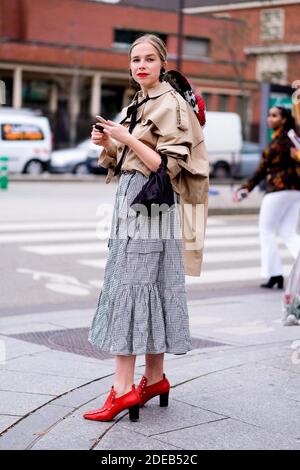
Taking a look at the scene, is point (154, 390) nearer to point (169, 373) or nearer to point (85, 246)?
point (169, 373)

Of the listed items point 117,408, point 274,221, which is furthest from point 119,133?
point 274,221

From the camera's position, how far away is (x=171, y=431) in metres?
4.42

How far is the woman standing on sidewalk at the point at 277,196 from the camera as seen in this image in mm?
9344

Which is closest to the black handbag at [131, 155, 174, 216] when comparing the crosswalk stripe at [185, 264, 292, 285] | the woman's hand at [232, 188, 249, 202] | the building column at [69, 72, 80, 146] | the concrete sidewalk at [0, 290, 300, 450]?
the concrete sidewalk at [0, 290, 300, 450]

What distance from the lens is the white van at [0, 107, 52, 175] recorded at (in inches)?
1193

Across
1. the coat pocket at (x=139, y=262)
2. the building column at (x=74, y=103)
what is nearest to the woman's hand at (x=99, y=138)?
the coat pocket at (x=139, y=262)

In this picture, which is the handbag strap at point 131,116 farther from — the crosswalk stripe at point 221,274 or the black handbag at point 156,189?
the crosswalk stripe at point 221,274

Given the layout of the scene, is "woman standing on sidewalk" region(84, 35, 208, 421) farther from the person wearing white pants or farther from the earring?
the person wearing white pants

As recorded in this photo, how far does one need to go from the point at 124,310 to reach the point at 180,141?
87 cm

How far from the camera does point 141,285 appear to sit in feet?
15.0

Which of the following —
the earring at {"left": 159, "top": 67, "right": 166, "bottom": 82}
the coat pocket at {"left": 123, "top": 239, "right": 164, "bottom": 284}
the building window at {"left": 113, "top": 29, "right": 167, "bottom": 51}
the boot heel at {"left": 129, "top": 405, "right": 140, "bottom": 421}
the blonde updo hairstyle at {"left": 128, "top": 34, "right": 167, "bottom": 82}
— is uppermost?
the building window at {"left": 113, "top": 29, "right": 167, "bottom": 51}

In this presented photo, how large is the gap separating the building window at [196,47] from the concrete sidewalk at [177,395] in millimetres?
48058

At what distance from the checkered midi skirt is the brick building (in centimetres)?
3958

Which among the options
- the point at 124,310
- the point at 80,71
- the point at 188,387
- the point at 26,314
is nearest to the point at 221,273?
the point at 26,314
